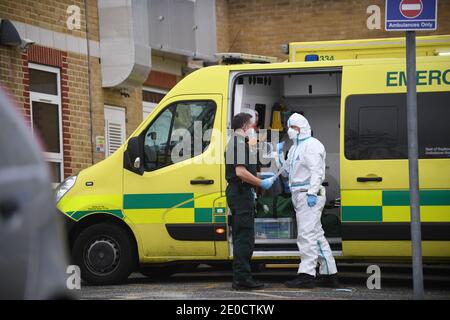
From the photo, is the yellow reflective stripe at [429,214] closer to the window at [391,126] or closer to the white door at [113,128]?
the window at [391,126]

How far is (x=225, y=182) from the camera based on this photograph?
1000cm

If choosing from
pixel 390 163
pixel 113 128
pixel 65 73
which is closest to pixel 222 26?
pixel 113 128

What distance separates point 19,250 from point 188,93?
7.68 meters

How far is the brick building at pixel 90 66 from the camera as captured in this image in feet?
46.2

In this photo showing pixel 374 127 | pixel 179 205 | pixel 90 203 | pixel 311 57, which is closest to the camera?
pixel 374 127

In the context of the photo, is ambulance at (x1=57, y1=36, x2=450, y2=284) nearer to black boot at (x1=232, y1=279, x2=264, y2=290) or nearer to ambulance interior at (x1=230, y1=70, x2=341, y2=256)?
ambulance interior at (x1=230, y1=70, x2=341, y2=256)

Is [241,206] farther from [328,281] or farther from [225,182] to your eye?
[328,281]

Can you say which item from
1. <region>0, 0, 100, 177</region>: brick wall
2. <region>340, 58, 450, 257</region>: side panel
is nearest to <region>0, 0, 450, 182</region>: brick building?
<region>0, 0, 100, 177</region>: brick wall

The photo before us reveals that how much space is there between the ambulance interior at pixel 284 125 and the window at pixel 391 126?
0.98 m

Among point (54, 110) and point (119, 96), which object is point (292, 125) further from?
point (119, 96)

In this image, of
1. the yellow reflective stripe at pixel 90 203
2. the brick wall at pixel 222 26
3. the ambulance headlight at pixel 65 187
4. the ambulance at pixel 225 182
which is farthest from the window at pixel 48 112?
the brick wall at pixel 222 26

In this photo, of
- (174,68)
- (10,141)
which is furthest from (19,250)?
(174,68)

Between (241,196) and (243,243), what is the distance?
17.4 inches

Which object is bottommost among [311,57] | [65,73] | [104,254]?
[104,254]
